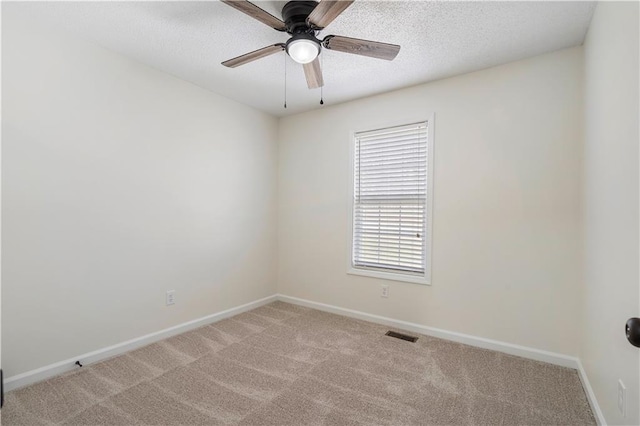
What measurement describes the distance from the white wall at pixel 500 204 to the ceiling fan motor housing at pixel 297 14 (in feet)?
5.27

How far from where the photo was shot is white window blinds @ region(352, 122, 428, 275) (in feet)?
10.2

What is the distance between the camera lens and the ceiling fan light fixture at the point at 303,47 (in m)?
1.89

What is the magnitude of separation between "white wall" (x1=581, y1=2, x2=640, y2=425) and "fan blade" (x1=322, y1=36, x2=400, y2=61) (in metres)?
1.11

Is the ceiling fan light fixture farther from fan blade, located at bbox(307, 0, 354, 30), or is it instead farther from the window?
the window

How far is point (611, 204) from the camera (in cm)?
158

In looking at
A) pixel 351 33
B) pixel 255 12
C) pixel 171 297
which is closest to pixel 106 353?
pixel 171 297

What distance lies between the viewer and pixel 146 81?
2.71 metres

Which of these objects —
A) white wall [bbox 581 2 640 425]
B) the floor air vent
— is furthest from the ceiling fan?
the floor air vent

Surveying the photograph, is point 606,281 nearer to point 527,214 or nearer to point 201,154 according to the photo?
point 527,214

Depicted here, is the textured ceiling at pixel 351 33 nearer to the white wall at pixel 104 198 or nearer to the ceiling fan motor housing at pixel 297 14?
the ceiling fan motor housing at pixel 297 14

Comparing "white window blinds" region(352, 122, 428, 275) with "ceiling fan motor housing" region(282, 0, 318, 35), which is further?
"white window blinds" region(352, 122, 428, 275)

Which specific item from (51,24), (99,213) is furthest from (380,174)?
(51,24)

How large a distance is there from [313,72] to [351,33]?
1.29 feet

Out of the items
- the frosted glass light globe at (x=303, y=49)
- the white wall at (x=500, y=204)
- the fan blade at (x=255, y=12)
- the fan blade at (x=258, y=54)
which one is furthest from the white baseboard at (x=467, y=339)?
the fan blade at (x=255, y=12)
